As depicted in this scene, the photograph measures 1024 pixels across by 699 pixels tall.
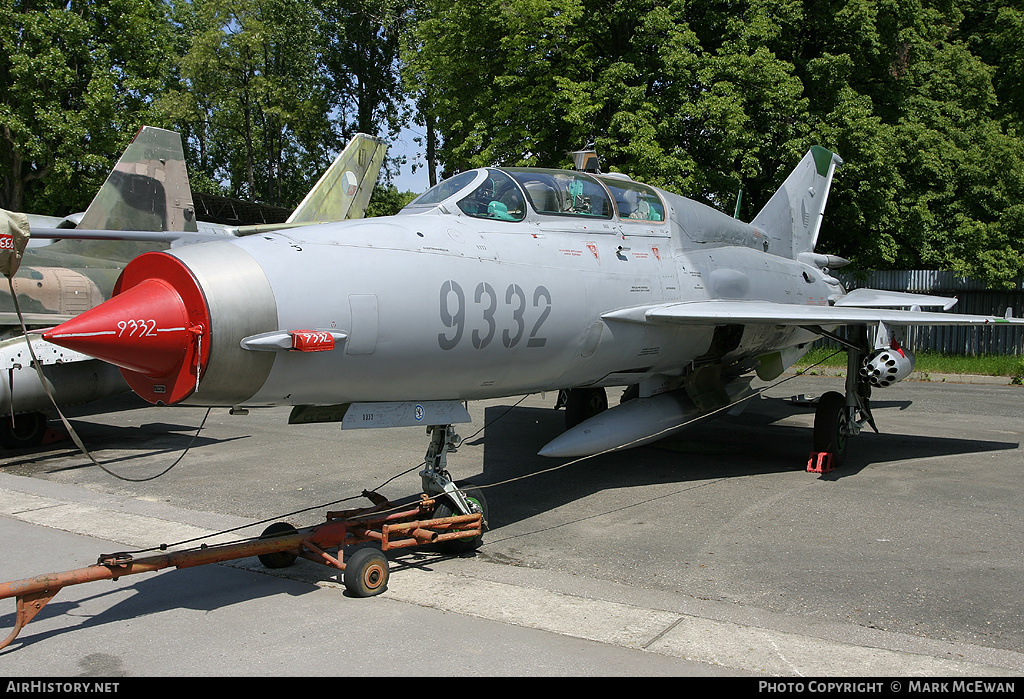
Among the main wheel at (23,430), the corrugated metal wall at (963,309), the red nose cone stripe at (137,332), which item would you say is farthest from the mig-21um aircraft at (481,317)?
the corrugated metal wall at (963,309)

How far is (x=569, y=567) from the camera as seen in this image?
6137 mm

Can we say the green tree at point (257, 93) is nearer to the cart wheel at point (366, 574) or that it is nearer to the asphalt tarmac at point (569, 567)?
the asphalt tarmac at point (569, 567)

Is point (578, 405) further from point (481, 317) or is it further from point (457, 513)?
point (481, 317)

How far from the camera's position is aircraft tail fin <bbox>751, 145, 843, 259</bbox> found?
1241cm

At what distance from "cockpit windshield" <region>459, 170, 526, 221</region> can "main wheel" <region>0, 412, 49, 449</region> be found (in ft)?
26.3

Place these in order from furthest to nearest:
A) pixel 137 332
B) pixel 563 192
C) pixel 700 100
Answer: pixel 700 100, pixel 563 192, pixel 137 332

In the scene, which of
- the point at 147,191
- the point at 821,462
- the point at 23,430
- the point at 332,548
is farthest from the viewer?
the point at 147,191

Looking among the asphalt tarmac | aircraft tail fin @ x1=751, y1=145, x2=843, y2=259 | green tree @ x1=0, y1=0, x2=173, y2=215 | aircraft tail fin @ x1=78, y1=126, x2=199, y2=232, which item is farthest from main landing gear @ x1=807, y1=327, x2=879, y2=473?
green tree @ x1=0, y1=0, x2=173, y2=215

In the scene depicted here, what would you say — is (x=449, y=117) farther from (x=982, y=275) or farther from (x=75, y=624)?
(x=75, y=624)

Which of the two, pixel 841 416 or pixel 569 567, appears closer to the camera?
pixel 569 567

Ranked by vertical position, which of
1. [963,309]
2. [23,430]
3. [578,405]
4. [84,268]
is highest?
[84,268]

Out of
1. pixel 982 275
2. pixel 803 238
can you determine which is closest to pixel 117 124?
pixel 803 238

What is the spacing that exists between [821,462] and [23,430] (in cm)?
1076

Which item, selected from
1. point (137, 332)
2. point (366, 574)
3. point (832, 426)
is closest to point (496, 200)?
point (366, 574)
